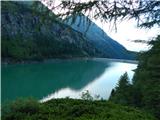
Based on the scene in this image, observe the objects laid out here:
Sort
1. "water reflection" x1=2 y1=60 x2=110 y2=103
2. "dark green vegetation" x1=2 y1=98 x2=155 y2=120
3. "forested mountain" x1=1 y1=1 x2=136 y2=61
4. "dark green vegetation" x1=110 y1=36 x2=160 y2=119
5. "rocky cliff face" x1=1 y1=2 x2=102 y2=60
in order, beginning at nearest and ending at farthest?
"dark green vegetation" x1=110 y1=36 x2=160 y2=119 < "dark green vegetation" x1=2 y1=98 x2=155 y2=120 < "water reflection" x1=2 y1=60 x2=110 y2=103 < "forested mountain" x1=1 y1=1 x2=136 y2=61 < "rocky cliff face" x1=1 y1=2 x2=102 y2=60

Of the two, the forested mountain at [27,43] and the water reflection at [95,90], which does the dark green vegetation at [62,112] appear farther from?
the forested mountain at [27,43]

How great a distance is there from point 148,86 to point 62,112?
901cm

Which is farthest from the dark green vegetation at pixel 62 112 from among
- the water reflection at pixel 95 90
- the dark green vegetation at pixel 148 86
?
the water reflection at pixel 95 90

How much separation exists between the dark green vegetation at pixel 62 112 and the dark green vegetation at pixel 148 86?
1609 mm

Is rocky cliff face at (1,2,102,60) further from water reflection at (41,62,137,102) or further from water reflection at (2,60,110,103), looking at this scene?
water reflection at (41,62,137,102)

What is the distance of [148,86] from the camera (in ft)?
61.8

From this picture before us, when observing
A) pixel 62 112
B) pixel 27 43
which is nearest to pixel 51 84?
pixel 62 112

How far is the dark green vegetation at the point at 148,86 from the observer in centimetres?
784

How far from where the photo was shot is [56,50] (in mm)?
168500

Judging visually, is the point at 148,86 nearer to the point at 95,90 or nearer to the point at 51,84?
the point at 95,90

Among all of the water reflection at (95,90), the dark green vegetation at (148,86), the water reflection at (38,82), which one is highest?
the dark green vegetation at (148,86)

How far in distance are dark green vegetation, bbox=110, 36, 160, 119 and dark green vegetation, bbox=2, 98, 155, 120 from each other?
161 centimetres

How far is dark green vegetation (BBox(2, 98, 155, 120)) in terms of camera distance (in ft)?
32.7

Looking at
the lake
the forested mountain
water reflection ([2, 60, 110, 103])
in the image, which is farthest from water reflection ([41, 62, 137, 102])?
the forested mountain
